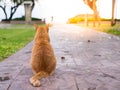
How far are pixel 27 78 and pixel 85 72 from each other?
1202 mm

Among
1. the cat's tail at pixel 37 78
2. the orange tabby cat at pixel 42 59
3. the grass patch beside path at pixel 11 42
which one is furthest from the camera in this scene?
the grass patch beside path at pixel 11 42

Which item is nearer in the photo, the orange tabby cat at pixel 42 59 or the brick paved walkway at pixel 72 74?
the brick paved walkway at pixel 72 74

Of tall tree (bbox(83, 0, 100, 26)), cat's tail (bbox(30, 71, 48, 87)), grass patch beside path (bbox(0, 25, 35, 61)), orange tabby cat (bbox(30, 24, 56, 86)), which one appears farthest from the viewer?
tall tree (bbox(83, 0, 100, 26))

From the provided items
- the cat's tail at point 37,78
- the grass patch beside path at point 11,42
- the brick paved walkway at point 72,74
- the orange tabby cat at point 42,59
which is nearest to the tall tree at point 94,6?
the grass patch beside path at point 11,42

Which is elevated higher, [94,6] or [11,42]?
[94,6]

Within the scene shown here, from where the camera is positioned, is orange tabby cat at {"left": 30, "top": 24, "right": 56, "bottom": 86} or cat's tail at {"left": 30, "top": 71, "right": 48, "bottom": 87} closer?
cat's tail at {"left": 30, "top": 71, "right": 48, "bottom": 87}

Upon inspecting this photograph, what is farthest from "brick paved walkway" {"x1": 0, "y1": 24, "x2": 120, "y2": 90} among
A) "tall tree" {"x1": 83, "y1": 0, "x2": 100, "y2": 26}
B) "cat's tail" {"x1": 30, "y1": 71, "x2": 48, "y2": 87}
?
"tall tree" {"x1": 83, "y1": 0, "x2": 100, "y2": 26}

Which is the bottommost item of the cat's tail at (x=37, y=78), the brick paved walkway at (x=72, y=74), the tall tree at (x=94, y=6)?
the brick paved walkway at (x=72, y=74)

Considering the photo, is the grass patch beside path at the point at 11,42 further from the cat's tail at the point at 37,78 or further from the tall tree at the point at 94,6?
the tall tree at the point at 94,6

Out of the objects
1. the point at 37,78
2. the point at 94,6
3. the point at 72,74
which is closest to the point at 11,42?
the point at 72,74

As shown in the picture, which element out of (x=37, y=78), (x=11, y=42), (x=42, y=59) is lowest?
(x=11, y=42)

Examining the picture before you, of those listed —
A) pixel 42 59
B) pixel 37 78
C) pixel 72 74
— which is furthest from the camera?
pixel 72 74

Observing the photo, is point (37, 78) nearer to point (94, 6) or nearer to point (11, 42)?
point (11, 42)

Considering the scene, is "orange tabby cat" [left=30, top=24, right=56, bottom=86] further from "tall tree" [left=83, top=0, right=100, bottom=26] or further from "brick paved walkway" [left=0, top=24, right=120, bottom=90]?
"tall tree" [left=83, top=0, right=100, bottom=26]
